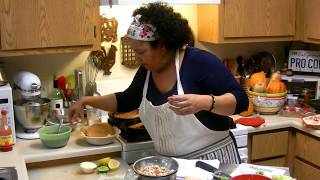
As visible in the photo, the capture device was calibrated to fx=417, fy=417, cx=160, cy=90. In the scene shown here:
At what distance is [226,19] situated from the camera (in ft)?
8.39

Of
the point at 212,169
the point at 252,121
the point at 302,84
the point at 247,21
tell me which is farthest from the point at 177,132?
the point at 302,84

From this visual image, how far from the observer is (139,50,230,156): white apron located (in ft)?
5.93

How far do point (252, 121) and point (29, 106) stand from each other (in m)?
1.25

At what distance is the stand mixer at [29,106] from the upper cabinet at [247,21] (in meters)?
1.12

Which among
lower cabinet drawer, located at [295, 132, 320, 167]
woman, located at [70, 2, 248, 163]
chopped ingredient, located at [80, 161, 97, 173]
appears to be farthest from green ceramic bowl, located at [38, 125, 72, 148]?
lower cabinet drawer, located at [295, 132, 320, 167]

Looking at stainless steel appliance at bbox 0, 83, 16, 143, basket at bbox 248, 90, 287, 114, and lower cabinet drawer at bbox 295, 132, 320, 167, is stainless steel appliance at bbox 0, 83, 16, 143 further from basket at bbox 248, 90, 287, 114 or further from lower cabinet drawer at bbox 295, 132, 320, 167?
lower cabinet drawer at bbox 295, 132, 320, 167

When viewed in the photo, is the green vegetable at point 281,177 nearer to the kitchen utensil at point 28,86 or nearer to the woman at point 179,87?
the woman at point 179,87

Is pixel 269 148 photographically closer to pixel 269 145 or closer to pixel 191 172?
pixel 269 145

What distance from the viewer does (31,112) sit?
2.14 metres

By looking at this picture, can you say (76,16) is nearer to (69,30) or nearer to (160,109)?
(69,30)

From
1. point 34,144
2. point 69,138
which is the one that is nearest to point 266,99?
point 69,138

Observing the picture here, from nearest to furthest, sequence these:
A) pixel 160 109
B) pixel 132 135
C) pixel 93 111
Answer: pixel 160 109, pixel 132 135, pixel 93 111

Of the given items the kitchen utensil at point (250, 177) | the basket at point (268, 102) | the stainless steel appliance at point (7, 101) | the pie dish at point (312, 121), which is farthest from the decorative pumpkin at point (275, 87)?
the stainless steel appliance at point (7, 101)

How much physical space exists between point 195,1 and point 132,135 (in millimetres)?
776
